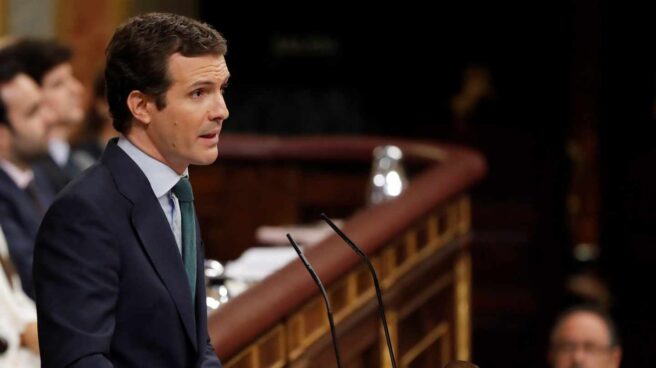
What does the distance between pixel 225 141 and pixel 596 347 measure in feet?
9.33

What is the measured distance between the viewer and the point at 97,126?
293 inches

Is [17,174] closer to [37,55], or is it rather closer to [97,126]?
[37,55]

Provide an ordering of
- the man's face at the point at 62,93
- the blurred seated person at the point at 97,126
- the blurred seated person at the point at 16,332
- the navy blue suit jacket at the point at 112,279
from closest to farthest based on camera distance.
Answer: the navy blue suit jacket at the point at 112,279, the blurred seated person at the point at 16,332, the man's face at the point at 62,93, the blurred seated person at the point at 97,126

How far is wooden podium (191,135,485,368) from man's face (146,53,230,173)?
1.09 metres

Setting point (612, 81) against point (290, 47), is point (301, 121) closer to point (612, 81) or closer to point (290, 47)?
point (290, 47)

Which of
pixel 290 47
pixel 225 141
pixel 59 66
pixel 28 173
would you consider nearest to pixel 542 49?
pixel 290 47

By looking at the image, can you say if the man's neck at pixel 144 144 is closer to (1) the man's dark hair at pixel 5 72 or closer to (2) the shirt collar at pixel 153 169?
(2) the shirt collar at pixel 153 169

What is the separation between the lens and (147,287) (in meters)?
2.18

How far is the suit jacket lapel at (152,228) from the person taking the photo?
2.19 meters

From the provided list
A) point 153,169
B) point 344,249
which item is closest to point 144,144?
point 153,169

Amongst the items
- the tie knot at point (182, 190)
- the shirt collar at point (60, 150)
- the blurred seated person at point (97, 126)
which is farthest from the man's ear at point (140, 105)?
the blurred seated person at point (97, 126)

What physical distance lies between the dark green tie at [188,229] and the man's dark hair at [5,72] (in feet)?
8.16

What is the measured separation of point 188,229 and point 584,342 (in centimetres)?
279

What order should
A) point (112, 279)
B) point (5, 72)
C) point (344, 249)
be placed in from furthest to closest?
point (5, 72) → point (344, 249) → point (112, 279)
